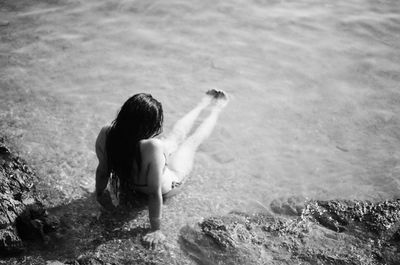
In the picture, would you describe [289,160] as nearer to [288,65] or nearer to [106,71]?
[288,65]

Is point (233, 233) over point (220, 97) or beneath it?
beneath

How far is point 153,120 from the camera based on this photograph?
130 inches

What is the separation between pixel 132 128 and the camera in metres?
3.31

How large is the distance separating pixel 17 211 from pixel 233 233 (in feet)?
7.11

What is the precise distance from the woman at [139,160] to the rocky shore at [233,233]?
0.91 feet

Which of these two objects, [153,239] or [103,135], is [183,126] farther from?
[153,239]

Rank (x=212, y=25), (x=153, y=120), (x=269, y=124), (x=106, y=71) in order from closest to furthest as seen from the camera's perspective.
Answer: (x=153, y=120) → (x=269, y=124) → (x=106, y=71) → (x=212, y=25)

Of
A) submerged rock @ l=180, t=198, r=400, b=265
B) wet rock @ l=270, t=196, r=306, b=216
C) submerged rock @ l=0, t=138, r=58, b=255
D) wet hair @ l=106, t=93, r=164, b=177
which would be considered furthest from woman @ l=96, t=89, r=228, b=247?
wet rock @ l=270, t=196, r=306, b=216

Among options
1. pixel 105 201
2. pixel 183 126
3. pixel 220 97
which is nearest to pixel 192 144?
pixel 183 126

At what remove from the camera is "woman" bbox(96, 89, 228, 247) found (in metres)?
3.28

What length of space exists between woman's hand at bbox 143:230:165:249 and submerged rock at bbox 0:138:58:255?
93 centimetres

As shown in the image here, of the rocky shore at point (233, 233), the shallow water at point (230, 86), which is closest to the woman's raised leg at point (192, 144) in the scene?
the shallow water at point (230, 86)

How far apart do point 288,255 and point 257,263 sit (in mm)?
352

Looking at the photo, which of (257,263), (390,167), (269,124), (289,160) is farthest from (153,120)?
(390,167)
